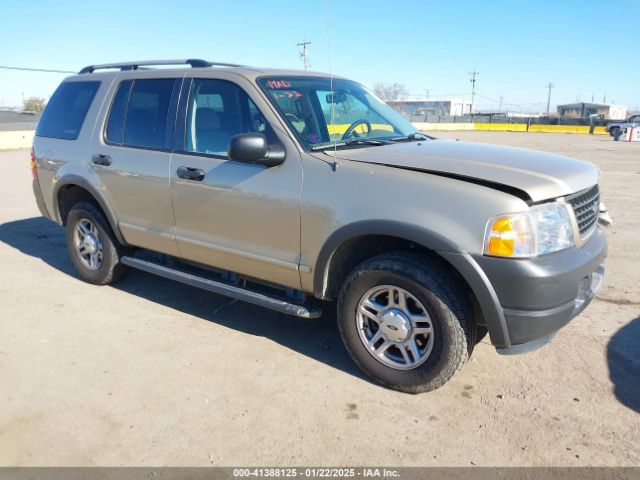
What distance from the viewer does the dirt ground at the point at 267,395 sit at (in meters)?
2.73

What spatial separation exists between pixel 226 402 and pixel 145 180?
6.68 feet

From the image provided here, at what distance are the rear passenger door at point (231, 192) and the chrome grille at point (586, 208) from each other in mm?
1677

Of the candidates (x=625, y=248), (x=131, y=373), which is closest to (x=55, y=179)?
(x=131, y=373)

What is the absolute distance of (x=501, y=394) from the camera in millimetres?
3236

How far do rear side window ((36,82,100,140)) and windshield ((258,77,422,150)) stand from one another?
7.02 ft

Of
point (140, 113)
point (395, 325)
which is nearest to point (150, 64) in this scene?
point (140, 113)

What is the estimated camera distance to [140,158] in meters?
4.37

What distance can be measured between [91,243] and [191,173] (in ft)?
5.98

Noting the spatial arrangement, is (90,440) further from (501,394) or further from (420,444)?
(501,394)

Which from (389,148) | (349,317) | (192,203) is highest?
(389,148)

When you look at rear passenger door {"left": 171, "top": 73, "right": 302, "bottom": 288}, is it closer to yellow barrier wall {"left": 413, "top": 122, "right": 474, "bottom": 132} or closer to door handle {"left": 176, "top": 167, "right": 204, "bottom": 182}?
door handle {"left": 176, "top": 167, "right": 204, "bottom": 182}

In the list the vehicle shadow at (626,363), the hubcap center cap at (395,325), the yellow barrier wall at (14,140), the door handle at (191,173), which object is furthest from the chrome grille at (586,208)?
the yellow barrier wall at (14,140)

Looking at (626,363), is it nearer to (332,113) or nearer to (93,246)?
(332,113)

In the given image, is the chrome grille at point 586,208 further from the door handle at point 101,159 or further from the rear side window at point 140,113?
the door handle at point 101,159
